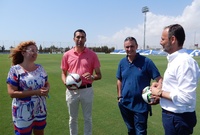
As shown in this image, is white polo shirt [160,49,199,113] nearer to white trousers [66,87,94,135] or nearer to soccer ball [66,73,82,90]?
soccer ball [66,73,82,90]

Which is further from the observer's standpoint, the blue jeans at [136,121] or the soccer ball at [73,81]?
the soccer ball at [73,81]

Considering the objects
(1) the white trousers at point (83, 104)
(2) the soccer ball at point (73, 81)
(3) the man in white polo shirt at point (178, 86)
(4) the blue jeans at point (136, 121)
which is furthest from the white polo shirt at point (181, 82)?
(1) the white trousers at point (83, 104)

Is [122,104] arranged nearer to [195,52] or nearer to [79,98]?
[79,98]

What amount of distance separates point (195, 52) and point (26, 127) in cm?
4857

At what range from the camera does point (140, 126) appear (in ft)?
12.5

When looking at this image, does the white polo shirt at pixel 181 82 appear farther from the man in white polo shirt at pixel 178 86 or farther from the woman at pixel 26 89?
the woman at pixel 26 89

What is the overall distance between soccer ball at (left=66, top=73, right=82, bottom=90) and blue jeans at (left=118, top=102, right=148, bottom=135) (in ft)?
3.13

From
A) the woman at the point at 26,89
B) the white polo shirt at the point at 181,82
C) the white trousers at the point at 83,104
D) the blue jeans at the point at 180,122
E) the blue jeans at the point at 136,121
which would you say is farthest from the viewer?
the white trousers at the point at 83,104

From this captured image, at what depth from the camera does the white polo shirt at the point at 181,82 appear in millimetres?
2398

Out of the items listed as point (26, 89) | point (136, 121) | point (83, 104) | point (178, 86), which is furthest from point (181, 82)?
point (83, 104)

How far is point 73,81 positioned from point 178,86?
224 cm

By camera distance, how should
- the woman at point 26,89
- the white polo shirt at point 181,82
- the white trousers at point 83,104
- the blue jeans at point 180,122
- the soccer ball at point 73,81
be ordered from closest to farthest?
the white polo shirt at point 181,82 < the blue jeans at point 180,122 < the woman at point 26,89 < the soccer ball at point 73,81 < the white trousers at point 83,104

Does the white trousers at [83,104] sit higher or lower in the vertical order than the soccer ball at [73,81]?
lower

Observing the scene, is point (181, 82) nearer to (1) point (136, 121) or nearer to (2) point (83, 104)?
(1) point (136, 121)
